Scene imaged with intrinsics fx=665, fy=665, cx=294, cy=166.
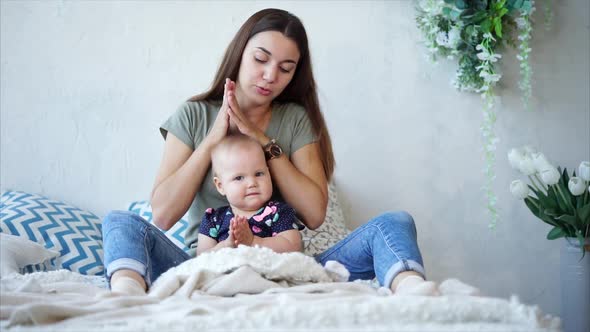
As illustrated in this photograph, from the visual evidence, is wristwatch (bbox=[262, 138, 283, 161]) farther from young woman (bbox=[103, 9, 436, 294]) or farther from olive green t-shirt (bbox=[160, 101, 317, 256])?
olive green t-shirt (bbox=[160, 101, 317, 256])

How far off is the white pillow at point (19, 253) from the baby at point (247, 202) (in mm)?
513

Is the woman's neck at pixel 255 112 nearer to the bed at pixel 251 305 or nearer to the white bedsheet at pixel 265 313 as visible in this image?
the bed at pixel 251 305

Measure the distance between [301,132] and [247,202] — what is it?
337 mm

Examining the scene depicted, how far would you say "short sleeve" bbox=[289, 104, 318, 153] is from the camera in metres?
1.95

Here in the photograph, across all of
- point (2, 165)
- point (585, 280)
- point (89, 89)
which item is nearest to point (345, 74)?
point (89, 89)

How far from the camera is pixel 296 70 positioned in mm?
1998

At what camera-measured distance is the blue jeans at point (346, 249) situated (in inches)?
55.0

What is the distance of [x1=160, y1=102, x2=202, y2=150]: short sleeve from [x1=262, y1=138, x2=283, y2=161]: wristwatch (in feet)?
0.78

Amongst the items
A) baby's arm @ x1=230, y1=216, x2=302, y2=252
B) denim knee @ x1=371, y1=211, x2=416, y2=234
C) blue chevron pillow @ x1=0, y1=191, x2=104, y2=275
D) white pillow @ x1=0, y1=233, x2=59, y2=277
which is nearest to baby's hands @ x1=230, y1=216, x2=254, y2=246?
baby's arm @ x1=230, y1=216, x2=302, y2=252

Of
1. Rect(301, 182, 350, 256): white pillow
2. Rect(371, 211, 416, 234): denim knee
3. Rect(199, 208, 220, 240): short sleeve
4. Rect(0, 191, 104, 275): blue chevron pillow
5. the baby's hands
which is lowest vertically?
Rect(0, 191, 104, 275): blue chevron pillow

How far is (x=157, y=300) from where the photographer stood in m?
1.18

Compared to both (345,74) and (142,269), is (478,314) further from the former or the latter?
(345,74)

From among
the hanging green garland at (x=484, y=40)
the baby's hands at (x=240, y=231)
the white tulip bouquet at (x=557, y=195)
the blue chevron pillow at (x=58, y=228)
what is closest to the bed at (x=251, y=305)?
the baby's hands at (x=240, y=231)

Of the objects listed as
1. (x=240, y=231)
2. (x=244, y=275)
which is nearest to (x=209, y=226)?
(x=240, y=231)
